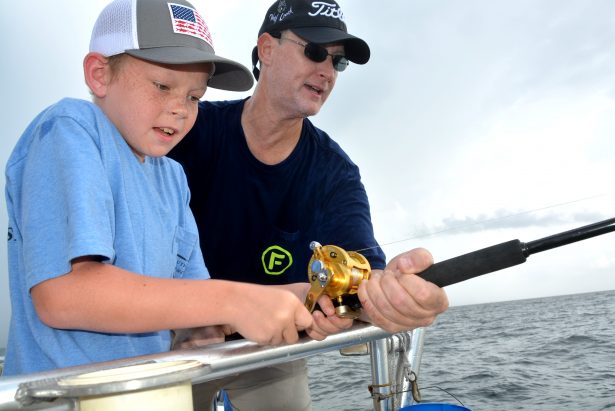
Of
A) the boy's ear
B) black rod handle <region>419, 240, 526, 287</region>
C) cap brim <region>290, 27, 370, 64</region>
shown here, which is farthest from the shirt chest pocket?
cap brim <region>290, 27, 370, 64</region>

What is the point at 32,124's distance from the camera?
59.7 inches

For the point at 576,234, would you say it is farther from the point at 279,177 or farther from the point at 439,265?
the point at 279,177

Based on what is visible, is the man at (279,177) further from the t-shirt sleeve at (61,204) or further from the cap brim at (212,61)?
the t-shirt sleeve at (61,204)

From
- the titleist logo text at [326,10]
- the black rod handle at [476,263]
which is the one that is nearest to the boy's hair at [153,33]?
the black rod handle at [476,263]

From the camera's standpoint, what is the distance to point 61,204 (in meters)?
1.34

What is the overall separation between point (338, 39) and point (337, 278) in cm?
169

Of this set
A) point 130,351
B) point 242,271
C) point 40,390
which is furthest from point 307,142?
point 40,390

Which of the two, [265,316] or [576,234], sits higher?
[576,234]

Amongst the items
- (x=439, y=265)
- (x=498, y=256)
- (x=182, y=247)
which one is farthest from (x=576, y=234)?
(x=182, y=247)

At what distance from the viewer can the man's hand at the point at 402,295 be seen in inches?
60.4

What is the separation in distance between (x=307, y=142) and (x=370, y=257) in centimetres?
85

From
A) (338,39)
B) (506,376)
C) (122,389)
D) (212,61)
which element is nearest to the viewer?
(122,389)

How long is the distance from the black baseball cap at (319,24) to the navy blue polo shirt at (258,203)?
59cm

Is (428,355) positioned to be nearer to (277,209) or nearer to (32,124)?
(277,209)
